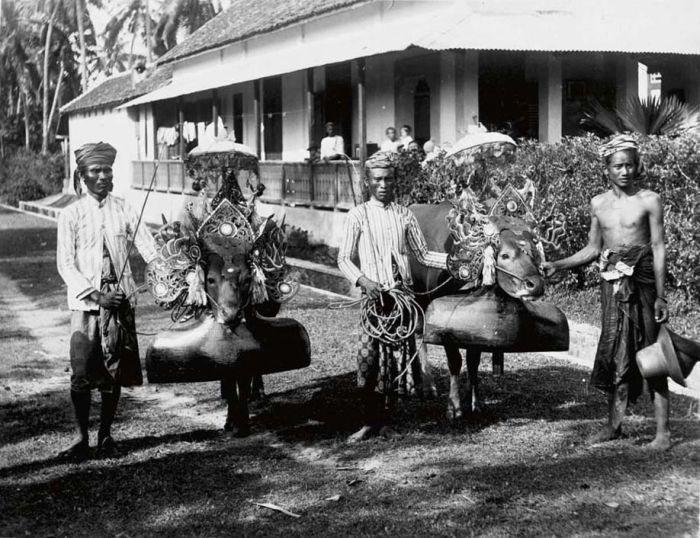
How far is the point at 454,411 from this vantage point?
6938mm

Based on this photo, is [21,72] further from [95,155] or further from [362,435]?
[362,435]

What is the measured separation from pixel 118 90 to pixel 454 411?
34.0 m

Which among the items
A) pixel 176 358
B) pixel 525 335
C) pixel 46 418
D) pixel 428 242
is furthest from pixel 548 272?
pixel 46 418

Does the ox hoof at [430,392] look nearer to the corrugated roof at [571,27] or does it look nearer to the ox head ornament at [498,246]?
the ox head ornament at [498,246]

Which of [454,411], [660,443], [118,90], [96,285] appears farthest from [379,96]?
[118,90]

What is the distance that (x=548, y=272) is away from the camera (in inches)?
241

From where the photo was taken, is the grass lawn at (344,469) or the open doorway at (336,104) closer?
the grass lawn at (344,469)

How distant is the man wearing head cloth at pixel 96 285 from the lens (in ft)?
19.8

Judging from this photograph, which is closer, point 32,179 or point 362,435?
point 362,435

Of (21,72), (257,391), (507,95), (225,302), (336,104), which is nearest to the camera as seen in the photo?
(225,302)

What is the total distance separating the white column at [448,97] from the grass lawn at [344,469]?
958cm

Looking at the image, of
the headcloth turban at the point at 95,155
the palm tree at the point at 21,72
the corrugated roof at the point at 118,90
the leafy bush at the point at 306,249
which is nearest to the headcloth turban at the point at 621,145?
the headcloth turban at the point at 95,155

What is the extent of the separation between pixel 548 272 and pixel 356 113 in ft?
50.8

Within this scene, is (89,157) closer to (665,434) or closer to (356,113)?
(665,434)
